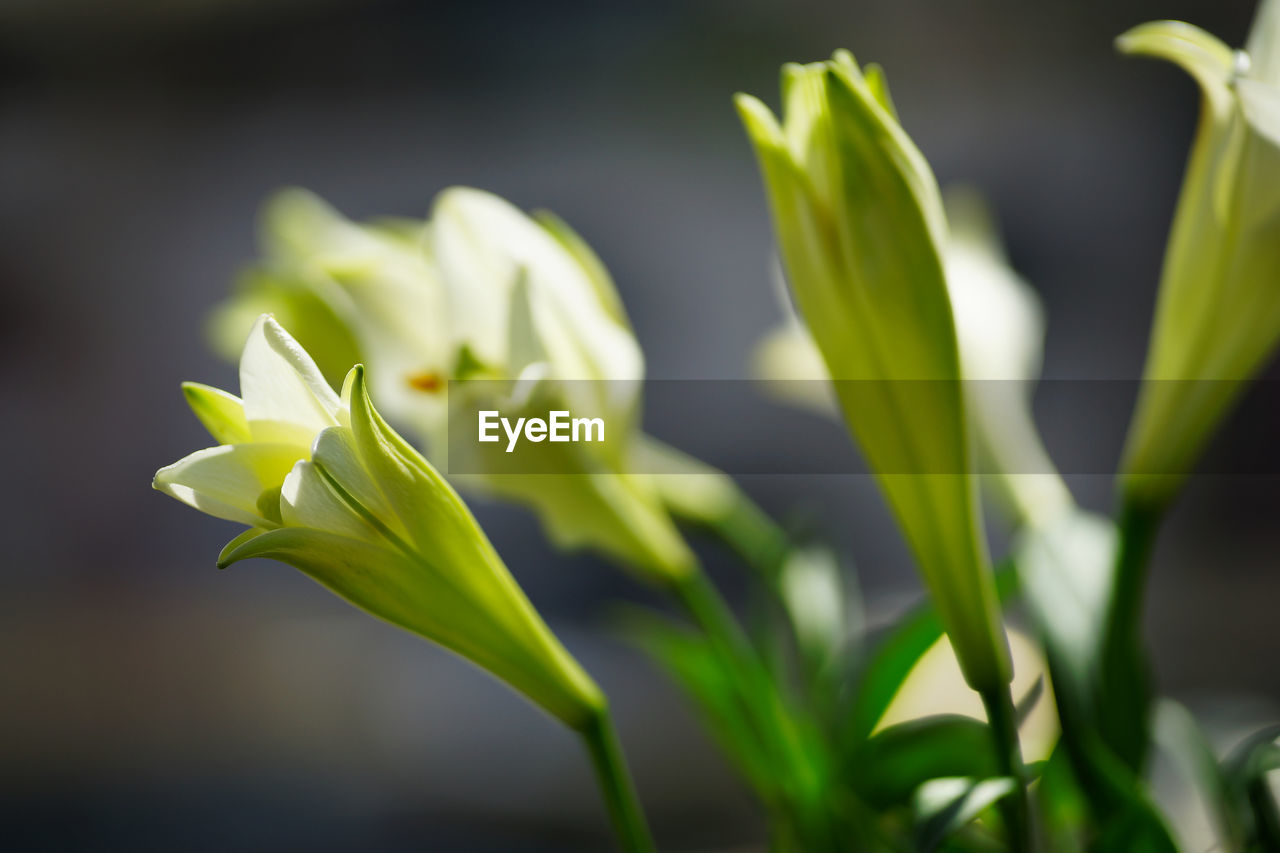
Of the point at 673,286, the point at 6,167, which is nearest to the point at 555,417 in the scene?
the point at 673,286

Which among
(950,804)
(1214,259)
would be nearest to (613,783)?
(950,804)

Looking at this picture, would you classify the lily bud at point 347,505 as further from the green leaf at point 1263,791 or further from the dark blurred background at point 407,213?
the dark blurred background at point 407,213

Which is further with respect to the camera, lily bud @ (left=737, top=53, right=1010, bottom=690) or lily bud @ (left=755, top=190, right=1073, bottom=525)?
lily bud @ (left=755, top=190, right=1073, bottom=525)

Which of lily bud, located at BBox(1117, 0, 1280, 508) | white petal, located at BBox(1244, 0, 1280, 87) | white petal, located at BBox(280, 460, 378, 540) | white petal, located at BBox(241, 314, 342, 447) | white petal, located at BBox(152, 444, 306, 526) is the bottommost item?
white petal, located at BBox(280, 460, 378, 540)

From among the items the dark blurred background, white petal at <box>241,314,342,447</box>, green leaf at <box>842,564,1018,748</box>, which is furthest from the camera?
the dark blurred background

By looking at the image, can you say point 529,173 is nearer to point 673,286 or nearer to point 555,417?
point 673,286

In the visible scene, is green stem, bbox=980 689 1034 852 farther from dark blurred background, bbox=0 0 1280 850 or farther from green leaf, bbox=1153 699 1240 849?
dark blurred background, bbox=0 0 1280 850

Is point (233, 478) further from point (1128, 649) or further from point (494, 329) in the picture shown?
point (1128, 649)

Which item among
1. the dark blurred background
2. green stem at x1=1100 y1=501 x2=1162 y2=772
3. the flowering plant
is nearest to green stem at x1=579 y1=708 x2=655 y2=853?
the flowering plant
